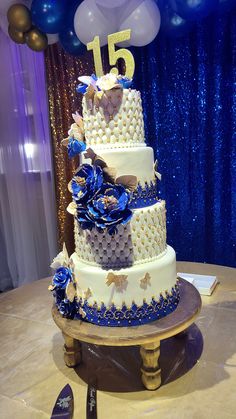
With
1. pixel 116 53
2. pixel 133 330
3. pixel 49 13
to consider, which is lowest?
pixel 133 330

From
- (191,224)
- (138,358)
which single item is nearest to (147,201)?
(138,358)

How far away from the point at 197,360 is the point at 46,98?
2478 mm

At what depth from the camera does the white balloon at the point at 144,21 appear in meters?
1.89

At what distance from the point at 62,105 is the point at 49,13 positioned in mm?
797

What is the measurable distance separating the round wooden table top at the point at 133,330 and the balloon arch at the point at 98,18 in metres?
1.62

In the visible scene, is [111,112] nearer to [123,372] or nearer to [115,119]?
[115,119]

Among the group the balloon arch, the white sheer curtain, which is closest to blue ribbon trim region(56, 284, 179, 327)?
the balloon arch

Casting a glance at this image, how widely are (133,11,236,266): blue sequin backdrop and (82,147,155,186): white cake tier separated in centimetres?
140

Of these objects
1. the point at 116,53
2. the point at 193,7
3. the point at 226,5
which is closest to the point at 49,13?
the point at 193,7

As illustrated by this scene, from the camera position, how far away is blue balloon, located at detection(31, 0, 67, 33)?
2.08m

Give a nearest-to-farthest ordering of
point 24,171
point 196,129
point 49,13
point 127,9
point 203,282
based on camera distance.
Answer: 1. point 203,282
2. point 127,9
3. point 49,13
4. point 196,129
5. point 24,171

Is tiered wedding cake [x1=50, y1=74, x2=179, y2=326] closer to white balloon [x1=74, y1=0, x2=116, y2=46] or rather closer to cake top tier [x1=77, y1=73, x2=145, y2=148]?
cake top tier [x1=77, y1=73, x2=145, y2=148]

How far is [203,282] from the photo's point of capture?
1.49 meters

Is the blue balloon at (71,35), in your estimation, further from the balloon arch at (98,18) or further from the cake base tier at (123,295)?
the cake base tier at (123,295)
